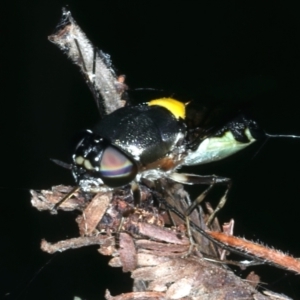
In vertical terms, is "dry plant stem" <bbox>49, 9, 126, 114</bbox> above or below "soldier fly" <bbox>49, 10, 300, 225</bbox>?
above

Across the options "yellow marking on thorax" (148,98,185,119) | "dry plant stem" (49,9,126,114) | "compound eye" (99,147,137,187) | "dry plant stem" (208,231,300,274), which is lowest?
"dry plant stem" (208,231,300,274)

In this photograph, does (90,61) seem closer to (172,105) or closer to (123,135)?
(123,135)

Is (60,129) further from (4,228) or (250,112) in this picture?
(250,112)

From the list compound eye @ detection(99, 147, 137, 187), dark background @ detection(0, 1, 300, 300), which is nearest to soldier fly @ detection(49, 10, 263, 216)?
compound eye @ detection(99, 147, 137, 187)

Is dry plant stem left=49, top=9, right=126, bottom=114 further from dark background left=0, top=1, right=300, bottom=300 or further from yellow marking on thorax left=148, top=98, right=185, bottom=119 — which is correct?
dark background left=0, top=1, right=300, bottom=300

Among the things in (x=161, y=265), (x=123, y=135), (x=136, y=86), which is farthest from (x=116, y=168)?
(x=136, y=86)

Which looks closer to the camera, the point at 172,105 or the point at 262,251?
the point at 262,251

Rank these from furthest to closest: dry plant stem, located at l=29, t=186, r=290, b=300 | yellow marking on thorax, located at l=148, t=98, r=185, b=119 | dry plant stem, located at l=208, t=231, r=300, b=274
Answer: yellow marking on thorax, located at l=148, t=98, r=185, b=119 → dry plant stem, located at l=208, t=231, r=300, b=274 → dry plant stem, located at l=29, t=186, r=290, b=300
